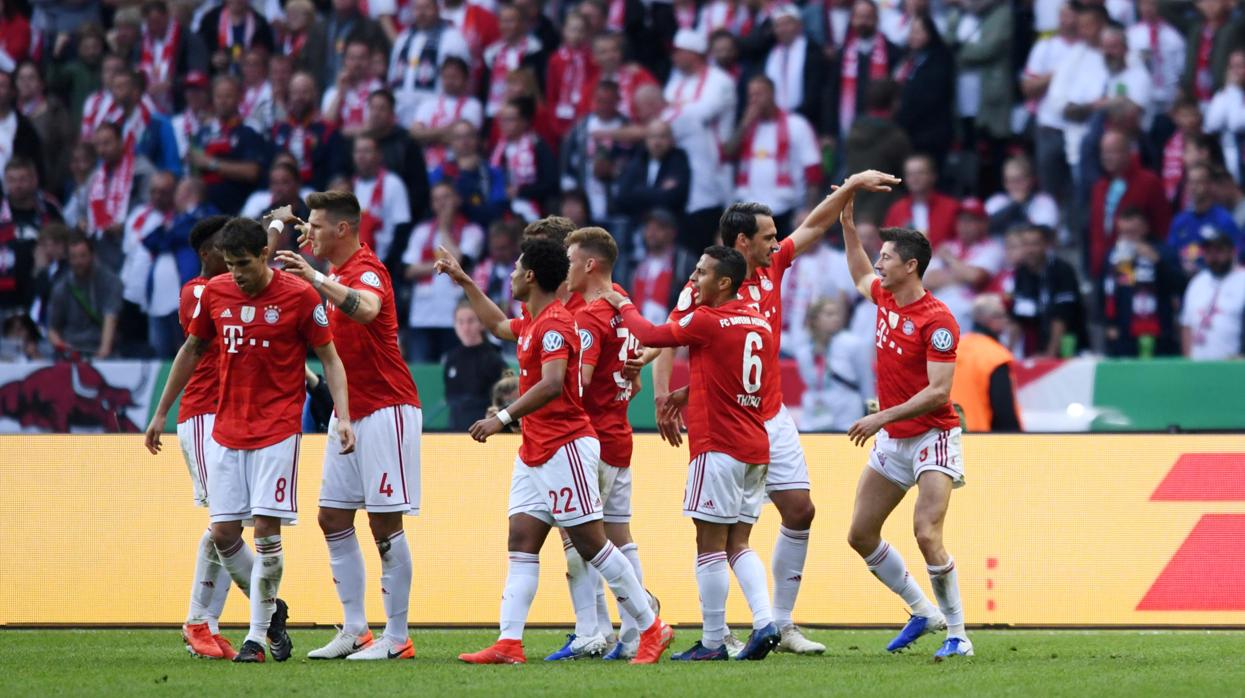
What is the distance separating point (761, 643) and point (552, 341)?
1.94m

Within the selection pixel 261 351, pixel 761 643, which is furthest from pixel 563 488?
pixel 261 351

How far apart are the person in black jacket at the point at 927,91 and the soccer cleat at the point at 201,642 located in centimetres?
988

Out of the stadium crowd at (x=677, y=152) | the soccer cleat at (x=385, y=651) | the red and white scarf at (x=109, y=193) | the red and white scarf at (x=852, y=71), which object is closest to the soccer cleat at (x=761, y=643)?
the soccer cleat at (x=385, y=651)

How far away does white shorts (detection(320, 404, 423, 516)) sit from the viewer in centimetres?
941

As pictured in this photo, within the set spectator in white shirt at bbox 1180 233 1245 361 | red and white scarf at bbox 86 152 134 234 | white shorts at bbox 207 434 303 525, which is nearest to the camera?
white shorts at bbox 207 434 303 525

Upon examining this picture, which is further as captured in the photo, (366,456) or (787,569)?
(787,569)

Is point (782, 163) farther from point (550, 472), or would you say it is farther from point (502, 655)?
point (502, 655)

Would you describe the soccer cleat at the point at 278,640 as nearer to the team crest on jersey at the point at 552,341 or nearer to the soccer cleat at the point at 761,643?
the team crest on jersey at the point at 552,341

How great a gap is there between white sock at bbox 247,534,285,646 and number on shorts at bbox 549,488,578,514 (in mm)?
1470

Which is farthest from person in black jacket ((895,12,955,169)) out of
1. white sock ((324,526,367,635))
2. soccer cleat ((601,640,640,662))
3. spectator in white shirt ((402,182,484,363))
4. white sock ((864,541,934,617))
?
white sock ((324,526,367,635))

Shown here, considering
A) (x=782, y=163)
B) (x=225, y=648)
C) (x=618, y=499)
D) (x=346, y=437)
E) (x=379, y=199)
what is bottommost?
(x=225, y=648)

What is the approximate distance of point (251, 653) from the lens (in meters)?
9.13

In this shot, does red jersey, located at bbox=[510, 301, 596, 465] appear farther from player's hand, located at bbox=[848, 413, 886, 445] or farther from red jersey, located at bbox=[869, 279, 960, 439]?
red jersey, located at bbox=[869, 279, 960, 439]

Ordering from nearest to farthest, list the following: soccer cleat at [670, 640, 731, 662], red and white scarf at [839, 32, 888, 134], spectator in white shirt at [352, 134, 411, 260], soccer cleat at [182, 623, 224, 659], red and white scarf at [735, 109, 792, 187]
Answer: soccer cleat at [670, 640, 731, 662] → soccer cleat at [182, 623, 224, 659] → red and white scarf at [735, 109, 792, 187] → red and white scarf at [839, 32, 888, 134] → spectator in white shirt at [352, 134, 411, 260]
